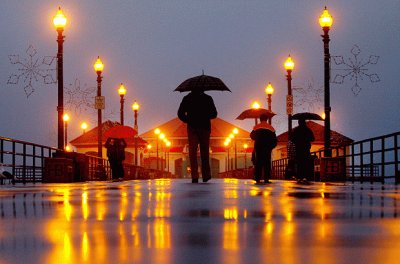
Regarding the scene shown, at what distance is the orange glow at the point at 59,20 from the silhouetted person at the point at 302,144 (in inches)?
333

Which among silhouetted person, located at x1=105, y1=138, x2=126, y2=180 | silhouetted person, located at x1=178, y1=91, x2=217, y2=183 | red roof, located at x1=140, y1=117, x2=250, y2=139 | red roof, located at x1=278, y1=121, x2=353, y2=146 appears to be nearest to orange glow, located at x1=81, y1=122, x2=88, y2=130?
silhouetted person, located at x1=105, y1=138, x2=126, y2=180

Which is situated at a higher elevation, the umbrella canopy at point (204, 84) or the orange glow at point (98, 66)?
the orange glow at point (98, 66)

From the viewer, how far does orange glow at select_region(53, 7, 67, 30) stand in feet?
79.2

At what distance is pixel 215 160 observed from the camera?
412ft

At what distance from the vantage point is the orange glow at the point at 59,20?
2412cm

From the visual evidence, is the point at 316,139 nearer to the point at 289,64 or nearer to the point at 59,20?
the point at 289,64

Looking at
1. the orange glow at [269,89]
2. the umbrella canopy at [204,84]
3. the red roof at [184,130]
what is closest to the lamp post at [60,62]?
the umbrella canopy at [204,84]

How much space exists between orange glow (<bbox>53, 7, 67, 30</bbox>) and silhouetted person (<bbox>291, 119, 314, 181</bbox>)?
845 cm

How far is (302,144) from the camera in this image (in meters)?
19.8

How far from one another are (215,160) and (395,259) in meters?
123

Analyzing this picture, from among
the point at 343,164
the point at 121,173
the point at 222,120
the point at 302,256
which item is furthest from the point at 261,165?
the point at 222,120

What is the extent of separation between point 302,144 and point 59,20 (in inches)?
353

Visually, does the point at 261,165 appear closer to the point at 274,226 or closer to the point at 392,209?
the point at 392,209

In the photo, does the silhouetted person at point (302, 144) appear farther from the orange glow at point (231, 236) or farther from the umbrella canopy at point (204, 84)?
the orange glow at point (231, 236)
